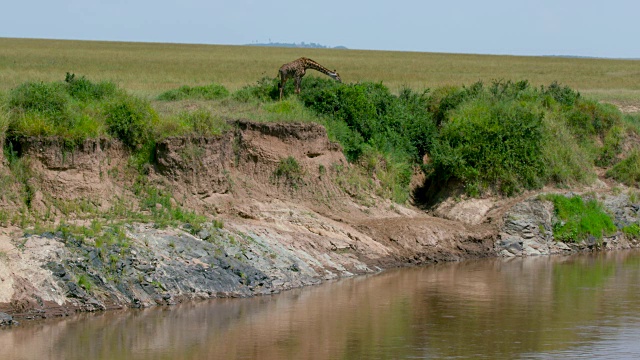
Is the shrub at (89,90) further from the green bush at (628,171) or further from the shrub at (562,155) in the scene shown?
the green bush at (628,171)

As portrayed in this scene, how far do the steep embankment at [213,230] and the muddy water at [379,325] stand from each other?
21.6 inches

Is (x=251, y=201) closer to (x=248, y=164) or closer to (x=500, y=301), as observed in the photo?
(x=248, y=164)

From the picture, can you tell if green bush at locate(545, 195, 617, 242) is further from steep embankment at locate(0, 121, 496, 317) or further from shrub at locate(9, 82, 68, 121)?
shrub at locate(9, 82, 68, 121)

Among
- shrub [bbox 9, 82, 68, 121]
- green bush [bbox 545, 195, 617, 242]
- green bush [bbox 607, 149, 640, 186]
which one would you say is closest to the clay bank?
green bush [bbox 545, 195, 617, 242]

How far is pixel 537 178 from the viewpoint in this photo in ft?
88.5

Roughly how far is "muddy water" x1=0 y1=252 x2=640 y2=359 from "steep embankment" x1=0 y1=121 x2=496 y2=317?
55 centimetres

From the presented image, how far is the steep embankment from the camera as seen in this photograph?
56.7ft

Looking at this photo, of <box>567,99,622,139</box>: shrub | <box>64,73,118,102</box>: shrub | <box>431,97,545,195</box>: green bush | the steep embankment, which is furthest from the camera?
<box>567,99,622,139</box>: shrub

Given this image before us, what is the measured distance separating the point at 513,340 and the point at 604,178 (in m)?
14.8

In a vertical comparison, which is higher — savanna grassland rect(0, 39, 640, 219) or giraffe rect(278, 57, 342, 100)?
giraffe rect(278, 57, 342, 100)

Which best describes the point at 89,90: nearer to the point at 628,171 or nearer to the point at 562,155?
the point at 562,155

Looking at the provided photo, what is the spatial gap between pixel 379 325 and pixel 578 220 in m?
10.8

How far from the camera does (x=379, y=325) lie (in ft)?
55.7

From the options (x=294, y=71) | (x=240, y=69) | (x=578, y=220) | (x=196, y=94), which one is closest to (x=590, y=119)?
(x=578, y=220)
